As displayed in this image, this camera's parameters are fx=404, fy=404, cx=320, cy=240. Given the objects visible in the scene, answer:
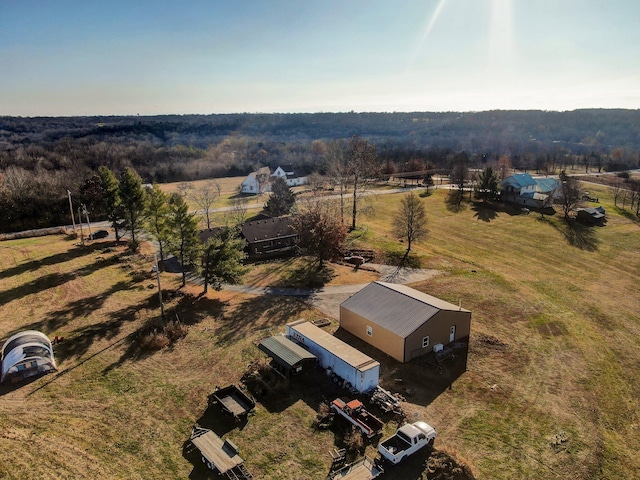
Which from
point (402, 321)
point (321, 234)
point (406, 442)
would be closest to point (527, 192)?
point (321, 234)

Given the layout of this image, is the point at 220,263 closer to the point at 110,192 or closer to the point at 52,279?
the point at 52,279

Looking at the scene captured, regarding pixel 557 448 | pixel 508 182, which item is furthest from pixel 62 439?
pixel 508 182

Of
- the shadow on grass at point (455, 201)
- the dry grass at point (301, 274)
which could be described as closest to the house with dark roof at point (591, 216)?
the shadow on grass at point (455, 201)

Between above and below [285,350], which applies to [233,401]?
below

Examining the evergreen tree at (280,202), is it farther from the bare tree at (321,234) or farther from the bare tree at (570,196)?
the bare tree at (570,196)

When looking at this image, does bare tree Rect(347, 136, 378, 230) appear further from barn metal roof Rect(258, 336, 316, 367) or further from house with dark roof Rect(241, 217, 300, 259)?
barn metal roof Rect(258, 336, 316, 367)

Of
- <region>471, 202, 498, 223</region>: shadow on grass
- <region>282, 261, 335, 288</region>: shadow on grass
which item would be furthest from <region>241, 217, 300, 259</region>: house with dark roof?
<region>471, 202, 498, 223</region>: shadow on grass

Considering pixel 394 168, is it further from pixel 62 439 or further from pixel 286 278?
pixel 62 439
